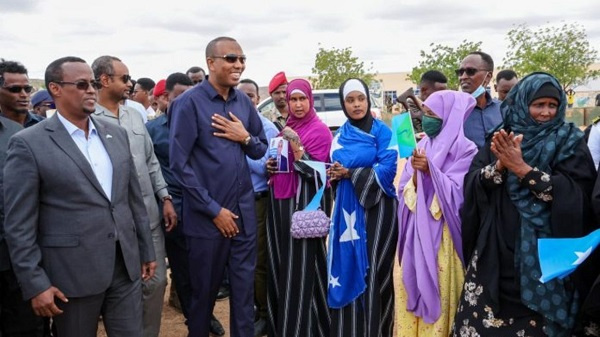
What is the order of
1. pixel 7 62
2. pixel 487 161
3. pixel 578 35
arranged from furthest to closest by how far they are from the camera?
pixel 578 35
pixel 7 62
pixel 487 161

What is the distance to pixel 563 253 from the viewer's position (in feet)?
7.78

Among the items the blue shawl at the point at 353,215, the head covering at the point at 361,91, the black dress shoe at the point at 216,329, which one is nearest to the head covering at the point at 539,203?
the blue shawl at the point at 353,215

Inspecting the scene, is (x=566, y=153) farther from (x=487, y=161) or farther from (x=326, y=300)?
(x=326, y=300)

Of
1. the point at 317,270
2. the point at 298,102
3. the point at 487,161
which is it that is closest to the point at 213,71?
the point at 298,102

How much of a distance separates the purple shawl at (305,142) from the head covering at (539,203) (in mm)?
1531

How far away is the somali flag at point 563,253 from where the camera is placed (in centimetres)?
232

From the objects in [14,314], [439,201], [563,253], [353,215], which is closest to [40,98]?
[14,314]

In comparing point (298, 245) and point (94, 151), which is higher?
point (94, 151)

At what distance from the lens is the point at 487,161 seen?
9.84 ft

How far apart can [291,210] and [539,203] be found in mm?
1798

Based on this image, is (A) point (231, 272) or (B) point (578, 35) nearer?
(A) point (231, 272)

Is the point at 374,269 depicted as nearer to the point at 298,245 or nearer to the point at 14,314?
the point at 298,245

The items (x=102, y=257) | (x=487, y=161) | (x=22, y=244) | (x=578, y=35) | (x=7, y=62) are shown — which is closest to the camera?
(x=22, y=244)

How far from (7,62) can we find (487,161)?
3140mm
